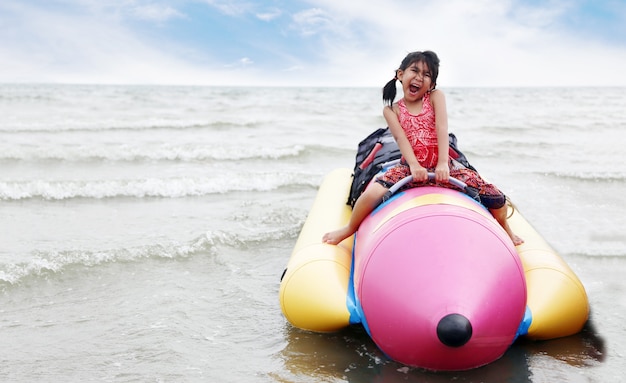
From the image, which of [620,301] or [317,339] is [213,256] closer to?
[317,339]

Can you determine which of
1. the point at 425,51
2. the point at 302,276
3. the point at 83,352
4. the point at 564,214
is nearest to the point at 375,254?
the point at 302,276

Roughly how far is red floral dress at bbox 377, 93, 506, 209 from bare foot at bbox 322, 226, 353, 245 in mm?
374

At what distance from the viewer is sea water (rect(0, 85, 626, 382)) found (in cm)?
323

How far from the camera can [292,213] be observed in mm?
6469

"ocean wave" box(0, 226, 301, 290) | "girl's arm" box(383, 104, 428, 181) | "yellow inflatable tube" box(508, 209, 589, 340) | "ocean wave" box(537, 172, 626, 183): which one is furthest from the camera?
"ocean wave" box(537, 172, 626, 183)

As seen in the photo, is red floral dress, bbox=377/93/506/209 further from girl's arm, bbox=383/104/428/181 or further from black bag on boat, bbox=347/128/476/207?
black bag on boat, bbox=347/128/476/207

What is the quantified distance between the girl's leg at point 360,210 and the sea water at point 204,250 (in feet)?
1.84

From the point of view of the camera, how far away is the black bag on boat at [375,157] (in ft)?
13.6

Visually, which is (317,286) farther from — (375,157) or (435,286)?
(375,157)

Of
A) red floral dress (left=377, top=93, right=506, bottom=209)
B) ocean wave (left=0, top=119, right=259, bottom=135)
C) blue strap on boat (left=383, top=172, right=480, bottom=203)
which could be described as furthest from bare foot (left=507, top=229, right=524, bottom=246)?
ocean wave (left=0, top=119, right=259, bottom=135)

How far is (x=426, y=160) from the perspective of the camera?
375 centimetres

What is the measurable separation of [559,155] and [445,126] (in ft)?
25.5

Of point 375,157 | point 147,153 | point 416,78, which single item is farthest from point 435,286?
point 147,153

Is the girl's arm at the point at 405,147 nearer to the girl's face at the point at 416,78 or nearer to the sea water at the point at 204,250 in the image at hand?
the girl's face at the point at 416,78
